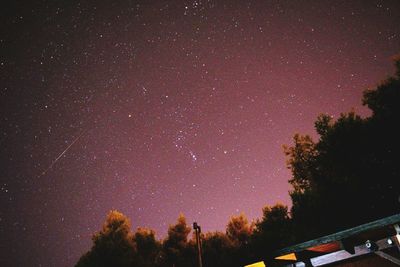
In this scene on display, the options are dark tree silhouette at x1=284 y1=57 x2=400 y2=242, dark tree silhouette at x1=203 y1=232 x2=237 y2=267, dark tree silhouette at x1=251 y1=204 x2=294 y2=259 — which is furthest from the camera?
dark tree silhouette at x1=203 y1=232 x2=237 y2=267

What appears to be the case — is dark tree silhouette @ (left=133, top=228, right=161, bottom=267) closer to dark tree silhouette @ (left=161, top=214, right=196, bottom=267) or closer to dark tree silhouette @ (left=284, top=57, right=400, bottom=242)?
dark tree silhouette @ (left=161, top=214, right=196, bottom=267)

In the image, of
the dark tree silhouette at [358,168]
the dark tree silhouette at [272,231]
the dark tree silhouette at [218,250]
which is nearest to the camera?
the dark tree silhouette at [358,168]

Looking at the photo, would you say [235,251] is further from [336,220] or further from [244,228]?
[336,220]

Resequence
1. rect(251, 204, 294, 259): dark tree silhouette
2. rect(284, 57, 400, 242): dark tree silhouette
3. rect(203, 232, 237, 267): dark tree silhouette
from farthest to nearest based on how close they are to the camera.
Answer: rect(203, 232, 237, 267): dark tree silhouette < rect(251, 204, 294, 259): dark tree silhouette < rect(284, 57, 400, 242): dark tree silhouette

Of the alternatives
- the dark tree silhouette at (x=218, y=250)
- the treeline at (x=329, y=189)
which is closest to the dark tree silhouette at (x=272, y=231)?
the treeline at (x=329, y=189)

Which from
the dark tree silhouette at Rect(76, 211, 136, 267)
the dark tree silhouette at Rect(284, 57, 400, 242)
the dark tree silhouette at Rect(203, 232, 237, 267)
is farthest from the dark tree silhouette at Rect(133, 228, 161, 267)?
the dark tree silhouette at Rect(284, 57, 400, 242)

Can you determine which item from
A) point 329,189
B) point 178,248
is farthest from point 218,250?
point 329,189

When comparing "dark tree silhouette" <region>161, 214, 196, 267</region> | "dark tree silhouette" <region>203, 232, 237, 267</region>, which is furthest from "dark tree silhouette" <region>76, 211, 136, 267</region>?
"dark tree silhouette" <region>203, 232, 237, 267</region>

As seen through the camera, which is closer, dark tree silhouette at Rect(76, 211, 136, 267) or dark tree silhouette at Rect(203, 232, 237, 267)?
dark tree silhouette at Rect(76, 211, 136, 267)

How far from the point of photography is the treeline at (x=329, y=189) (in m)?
15.5

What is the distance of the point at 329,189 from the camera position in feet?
55.9

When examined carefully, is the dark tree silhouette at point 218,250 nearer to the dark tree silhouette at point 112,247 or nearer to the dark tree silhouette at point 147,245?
the dark tree silhouette at point 147,245

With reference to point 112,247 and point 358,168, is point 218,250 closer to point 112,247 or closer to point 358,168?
point 112,247

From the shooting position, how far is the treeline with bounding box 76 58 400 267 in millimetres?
15539
